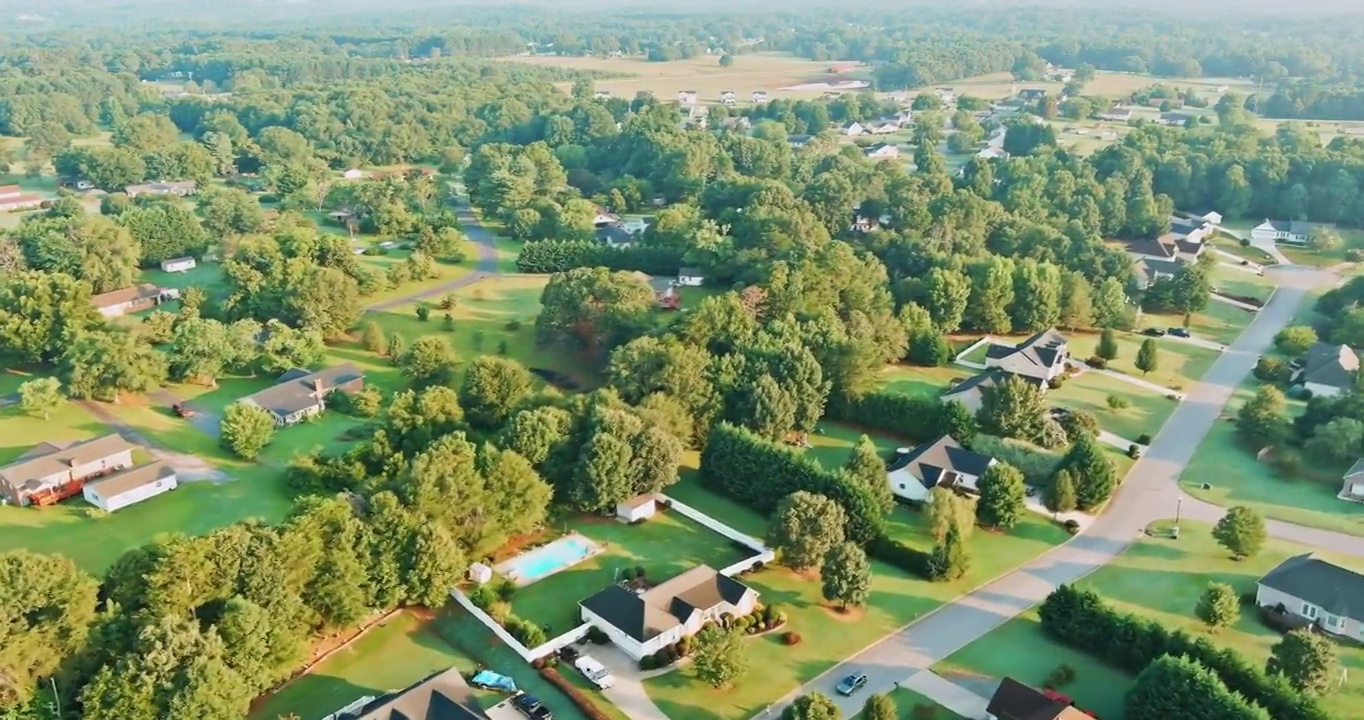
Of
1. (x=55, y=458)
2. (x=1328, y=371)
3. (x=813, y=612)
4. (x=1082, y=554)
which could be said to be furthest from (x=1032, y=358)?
(x=55, y=458)

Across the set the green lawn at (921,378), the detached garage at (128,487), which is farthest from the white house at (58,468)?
the green lawn at (921,378)

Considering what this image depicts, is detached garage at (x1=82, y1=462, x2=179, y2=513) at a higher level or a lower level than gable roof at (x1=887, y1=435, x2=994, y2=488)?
lower

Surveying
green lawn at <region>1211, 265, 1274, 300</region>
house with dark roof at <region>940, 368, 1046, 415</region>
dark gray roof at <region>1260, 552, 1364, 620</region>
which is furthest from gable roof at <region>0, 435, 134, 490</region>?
green lawn at <region>1211, 265, 1274, 300</region>

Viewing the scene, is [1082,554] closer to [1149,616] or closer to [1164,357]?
[1149,616]

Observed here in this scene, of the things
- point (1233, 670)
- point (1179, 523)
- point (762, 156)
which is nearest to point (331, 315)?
point (1179, 523)

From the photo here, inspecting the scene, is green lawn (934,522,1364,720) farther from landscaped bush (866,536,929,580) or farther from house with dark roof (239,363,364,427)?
house with dark roof (239,363,364,427)

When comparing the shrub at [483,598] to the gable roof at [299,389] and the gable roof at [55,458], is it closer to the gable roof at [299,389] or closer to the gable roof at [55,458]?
the gable roof at [55,458]
